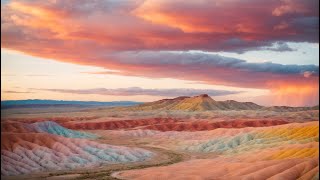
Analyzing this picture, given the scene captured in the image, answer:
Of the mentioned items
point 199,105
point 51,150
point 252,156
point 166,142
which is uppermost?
point 199,105

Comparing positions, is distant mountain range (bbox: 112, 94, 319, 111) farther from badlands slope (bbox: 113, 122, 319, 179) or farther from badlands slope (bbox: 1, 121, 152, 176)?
badlands slope (bbox: 1, 121, 152, 176)

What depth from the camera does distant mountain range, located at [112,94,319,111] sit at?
25625 mm

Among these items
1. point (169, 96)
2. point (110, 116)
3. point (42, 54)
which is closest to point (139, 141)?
point (110, 116)

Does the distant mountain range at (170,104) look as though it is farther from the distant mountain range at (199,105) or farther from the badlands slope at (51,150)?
the badlands slope at (51,150)

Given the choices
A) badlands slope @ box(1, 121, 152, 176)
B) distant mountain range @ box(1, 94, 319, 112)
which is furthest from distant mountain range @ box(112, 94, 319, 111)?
badlands slope @ box(1, 121, 152, 176)

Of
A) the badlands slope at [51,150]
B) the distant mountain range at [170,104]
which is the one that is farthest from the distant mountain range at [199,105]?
the badlands slope at [51,150]

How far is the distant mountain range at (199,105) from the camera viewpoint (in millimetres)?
25625

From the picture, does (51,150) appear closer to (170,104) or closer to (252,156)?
(170,104)

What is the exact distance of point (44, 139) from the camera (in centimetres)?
3231

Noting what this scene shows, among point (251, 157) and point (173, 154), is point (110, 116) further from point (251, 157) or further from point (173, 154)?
point (251, 157)

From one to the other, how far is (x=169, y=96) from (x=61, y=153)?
8985 millimetres

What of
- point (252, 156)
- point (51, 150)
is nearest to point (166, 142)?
point (51, 150)

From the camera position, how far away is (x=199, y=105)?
30.1 m

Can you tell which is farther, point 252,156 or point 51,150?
point 51,150
